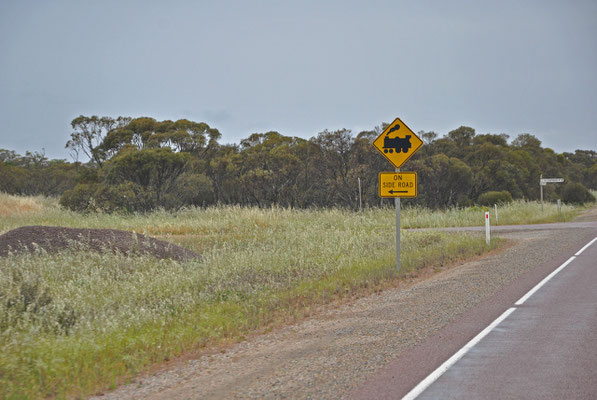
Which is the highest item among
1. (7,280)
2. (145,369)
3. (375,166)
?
(375,166)

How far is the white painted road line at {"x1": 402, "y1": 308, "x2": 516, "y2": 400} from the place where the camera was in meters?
5.10

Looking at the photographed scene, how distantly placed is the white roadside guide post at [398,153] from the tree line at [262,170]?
2578 centimetres

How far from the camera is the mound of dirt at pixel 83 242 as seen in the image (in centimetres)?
1533

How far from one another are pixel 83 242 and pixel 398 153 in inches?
362

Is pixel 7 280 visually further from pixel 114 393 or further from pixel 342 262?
pixel 342 262

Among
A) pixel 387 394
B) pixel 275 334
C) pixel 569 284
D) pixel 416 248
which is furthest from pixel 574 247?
pixel 387 394

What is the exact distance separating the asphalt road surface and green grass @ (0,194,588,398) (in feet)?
9.27

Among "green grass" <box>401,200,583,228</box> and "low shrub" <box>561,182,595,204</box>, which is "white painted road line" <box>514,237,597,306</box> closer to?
"green grass" <box>401,200,583,228</box>

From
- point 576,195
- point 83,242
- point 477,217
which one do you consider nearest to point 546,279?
point 83,242

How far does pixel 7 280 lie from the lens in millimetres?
9391

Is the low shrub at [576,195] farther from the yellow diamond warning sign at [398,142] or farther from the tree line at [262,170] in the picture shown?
the yellow diamond warning sign at [398,142]

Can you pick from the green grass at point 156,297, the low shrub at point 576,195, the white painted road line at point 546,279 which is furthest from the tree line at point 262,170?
the white painted road line at point 546,279

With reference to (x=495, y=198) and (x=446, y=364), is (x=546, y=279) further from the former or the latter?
(x=495, y=198)

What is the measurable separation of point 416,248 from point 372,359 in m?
11.9
